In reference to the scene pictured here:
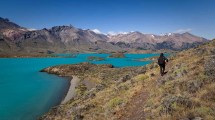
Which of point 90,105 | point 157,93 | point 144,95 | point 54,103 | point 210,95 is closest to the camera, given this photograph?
point 210,95

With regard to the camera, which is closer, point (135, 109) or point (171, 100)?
point (171, 100)

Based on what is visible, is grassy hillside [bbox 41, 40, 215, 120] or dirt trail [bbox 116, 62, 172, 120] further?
dirt trail [bbox 116, 62, 172, 120]

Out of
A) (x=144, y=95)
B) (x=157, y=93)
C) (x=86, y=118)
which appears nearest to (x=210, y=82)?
(x=157, y=93)

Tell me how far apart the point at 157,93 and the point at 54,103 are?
124 feet

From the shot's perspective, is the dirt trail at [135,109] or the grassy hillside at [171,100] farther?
the dirt trail at [135,109]

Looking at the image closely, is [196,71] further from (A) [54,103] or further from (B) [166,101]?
(A) [54,103]

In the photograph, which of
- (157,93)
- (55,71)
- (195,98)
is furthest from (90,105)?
(55,71)

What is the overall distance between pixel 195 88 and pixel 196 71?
4.23 metres

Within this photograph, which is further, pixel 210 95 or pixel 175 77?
pixel 175 77

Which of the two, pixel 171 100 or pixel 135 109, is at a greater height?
pixel 171 100

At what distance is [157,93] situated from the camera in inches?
891

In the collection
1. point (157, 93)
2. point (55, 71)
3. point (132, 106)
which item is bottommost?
point (55, 71)

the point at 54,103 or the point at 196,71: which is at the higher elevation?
the point at 196,71

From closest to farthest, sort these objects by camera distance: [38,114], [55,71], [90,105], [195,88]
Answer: [195,88] < [90,105] < [38,114] < [55,71]
